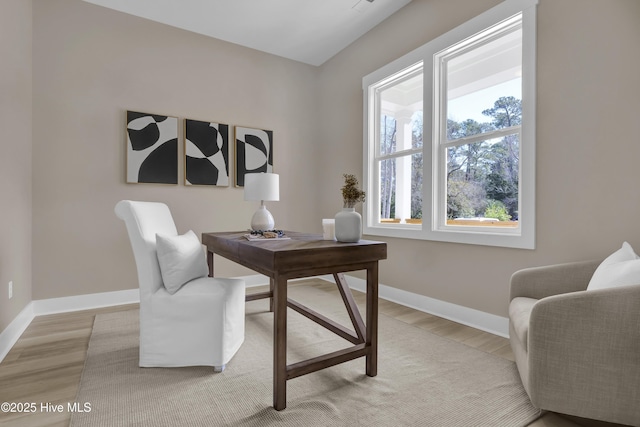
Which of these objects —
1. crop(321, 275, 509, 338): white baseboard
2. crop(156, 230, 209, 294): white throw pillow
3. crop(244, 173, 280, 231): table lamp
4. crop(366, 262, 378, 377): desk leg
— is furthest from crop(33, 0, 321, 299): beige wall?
crop(366, 262, 378, 377): desk leg

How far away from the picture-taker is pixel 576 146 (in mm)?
2037

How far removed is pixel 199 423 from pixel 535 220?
7.68ft

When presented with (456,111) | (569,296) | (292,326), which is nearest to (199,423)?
(292,326)

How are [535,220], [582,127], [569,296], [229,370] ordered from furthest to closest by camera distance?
1. [535,220]
2. [582,127]
3. [229,370]
4. [569,296]

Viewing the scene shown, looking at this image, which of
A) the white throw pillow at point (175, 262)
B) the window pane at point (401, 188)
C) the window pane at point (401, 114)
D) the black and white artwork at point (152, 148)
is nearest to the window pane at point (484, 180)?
the window pane at point (401, 188)

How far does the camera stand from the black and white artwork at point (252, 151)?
3.87 meters

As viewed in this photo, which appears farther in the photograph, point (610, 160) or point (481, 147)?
point (481, 147)

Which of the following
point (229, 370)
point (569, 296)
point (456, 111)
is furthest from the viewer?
point (456, 111)

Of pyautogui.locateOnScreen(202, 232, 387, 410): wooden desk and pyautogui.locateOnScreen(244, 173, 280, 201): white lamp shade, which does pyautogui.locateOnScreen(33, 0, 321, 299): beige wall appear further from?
pyautogui.locateOnScreen(202, 232, 387, 410): wooden desk

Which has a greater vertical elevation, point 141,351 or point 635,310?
point 635,310

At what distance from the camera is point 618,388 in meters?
1.25

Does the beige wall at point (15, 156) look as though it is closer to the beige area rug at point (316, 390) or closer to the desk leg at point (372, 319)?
the beige area rug at point (316, 390)

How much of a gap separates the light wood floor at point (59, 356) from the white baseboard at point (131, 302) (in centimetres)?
7

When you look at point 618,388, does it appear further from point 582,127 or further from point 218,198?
point 218,198
